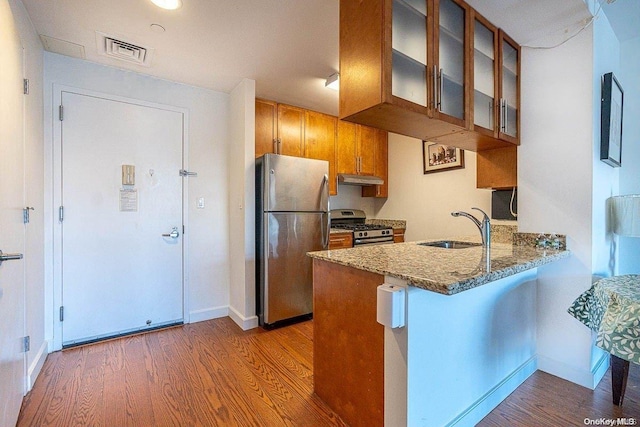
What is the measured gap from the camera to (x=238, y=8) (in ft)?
5.89

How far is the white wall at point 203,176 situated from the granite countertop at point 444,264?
173 centimetres

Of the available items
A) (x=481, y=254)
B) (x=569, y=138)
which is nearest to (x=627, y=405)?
(x=481, y=254)

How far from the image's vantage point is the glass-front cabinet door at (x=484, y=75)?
1.73 m

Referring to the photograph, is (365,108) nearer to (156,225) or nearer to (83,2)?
(83,2)

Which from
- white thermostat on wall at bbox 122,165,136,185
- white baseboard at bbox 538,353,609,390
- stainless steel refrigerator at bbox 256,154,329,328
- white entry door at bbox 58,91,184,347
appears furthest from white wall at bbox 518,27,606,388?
white thermostat on wall at bbox 122,165,136,185

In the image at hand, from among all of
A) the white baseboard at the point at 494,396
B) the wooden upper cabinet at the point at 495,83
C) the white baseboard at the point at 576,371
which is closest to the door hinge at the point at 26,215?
the white baseboard at the point at 494,396

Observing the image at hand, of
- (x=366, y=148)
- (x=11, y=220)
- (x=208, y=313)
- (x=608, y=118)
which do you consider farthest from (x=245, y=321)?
(x=608, y=118)

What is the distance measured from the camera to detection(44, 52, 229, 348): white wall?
2656 millimetres

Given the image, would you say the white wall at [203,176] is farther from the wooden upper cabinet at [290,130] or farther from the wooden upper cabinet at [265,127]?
the wooden upper cabinet at [290,130]

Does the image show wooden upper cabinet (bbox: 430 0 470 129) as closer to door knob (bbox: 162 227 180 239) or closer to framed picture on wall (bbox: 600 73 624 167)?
framed picture on wall (bbox: 600 73 624 167)

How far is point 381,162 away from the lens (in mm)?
4004

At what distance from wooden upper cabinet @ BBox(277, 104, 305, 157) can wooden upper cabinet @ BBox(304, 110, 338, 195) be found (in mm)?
71

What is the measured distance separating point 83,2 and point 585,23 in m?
3.02

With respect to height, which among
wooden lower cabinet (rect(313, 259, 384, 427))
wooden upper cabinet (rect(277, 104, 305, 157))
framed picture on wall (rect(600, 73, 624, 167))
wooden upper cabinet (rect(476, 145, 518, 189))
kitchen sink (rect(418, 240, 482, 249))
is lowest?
wooden lower cabinet (rect(313, 259, 384, 427))
